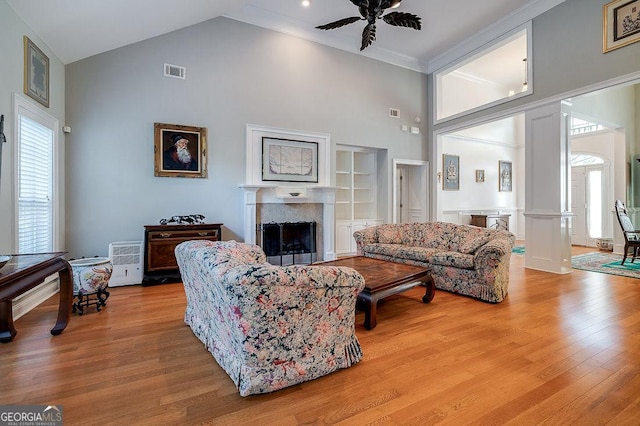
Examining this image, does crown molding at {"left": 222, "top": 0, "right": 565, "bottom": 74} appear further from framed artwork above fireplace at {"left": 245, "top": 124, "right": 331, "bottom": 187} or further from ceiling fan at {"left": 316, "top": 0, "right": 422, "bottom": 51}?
ceiling fan at {"left": 316, "top": 0, "right": 422, "bottom": 51}

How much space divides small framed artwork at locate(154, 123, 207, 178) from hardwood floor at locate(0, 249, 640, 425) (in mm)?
2302

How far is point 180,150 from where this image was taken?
4758 mm

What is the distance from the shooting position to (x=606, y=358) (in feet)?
7.07

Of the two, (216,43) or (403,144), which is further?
(403,144)

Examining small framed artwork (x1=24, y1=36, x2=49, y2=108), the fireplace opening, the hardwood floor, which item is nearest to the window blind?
small framed artwork (x1=24, y1=36, x2=49, y2=108)

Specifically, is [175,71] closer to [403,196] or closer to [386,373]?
[386,373]

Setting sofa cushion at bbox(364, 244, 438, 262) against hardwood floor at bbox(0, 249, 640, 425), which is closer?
hardwood floor at bbox(0, 249, 640, 425)

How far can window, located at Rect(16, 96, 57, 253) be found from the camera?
3.22m

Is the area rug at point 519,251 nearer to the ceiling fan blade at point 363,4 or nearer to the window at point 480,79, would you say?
the window at point 480,79

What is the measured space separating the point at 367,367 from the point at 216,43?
209 inches

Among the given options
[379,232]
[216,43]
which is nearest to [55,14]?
[216,43]

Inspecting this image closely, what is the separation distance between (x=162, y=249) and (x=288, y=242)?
7.02 feet

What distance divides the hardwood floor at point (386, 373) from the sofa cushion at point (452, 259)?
1.97 feet

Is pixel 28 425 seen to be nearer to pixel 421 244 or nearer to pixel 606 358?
pixel 606 358
